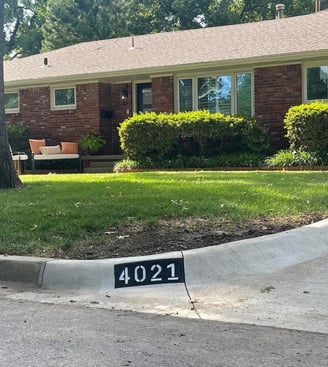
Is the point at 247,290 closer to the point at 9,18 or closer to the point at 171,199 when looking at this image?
the point at 171,199

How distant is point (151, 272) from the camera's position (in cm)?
557

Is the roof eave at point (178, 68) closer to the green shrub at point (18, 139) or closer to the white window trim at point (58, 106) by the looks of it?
the white window trim at point (58, 106)

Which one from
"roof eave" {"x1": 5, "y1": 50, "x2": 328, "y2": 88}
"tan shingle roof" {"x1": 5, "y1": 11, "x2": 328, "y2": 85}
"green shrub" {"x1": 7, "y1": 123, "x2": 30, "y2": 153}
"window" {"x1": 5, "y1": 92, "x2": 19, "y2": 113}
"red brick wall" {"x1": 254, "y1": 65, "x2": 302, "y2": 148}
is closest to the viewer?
"roof eave" {"x1": 5, "y1": 50, "x2": 328, "y2": 88}

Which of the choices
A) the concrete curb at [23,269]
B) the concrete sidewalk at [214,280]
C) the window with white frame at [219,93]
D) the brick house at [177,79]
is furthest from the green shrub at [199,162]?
the concrete curb at [23,269]

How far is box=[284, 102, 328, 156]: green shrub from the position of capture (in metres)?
15.0

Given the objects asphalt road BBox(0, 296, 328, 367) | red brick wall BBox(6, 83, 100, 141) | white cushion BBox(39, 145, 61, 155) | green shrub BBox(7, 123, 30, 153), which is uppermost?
red brick wall BBox(6, 83, 100, 141)

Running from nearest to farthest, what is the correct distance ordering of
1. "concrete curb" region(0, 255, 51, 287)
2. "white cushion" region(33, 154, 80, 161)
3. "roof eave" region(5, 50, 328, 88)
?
"concrete curb" region(0, 255, 51, 287) < "roof eave" region(5, 50, 328, 88) < "white cushion" region(33, 154, 80, 161)

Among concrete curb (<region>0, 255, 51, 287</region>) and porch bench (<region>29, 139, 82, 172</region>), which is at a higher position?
porch bench (<region>29, 139, 82, 172</region>)

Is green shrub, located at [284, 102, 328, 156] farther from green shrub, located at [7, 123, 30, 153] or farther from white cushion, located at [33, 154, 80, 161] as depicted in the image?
green shrub, located at [7, 123, 30, 153]

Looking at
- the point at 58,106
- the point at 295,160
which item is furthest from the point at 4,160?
the point at 58,106

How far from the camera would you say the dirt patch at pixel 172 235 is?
19.8 feet

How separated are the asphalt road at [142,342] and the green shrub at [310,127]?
11491 millimetres

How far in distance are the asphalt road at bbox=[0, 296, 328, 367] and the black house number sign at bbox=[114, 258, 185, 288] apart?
2.74 ft

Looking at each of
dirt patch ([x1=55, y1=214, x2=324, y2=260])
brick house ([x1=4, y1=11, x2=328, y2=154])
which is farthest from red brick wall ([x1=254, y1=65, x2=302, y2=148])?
dirt patch ([x1=55, y1=214, x2=324, y2=260])
